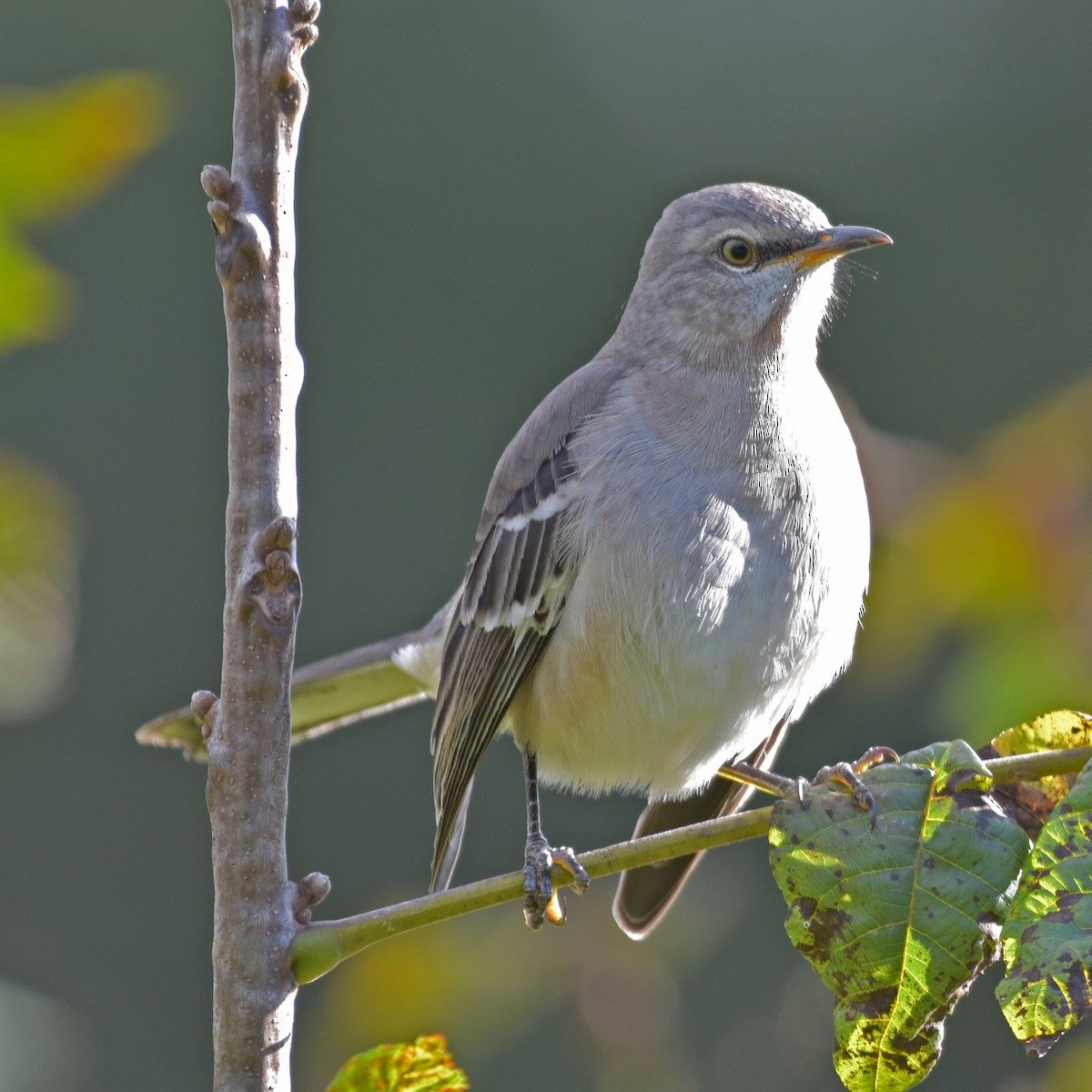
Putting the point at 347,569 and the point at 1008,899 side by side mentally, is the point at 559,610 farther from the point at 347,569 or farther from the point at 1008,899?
the point at 347,569

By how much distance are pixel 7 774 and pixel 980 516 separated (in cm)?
746

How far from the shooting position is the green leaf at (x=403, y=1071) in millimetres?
1823

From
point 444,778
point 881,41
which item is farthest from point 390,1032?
point 881,41

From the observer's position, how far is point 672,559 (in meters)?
3.18

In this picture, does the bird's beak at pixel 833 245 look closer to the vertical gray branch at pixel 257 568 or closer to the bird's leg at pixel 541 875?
the bird's leg at pixel 541 875

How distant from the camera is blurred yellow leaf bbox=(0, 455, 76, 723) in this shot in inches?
67.6

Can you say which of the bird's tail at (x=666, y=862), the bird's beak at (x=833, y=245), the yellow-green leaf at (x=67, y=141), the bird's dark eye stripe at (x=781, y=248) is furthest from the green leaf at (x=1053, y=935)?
the bird's dark eye stripe at (x=781, y=248)

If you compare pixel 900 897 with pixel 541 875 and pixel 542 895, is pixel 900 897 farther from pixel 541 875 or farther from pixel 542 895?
pixel 542 895

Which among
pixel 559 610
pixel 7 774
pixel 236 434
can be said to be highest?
pixel 236 434

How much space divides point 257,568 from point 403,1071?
0.67 meters

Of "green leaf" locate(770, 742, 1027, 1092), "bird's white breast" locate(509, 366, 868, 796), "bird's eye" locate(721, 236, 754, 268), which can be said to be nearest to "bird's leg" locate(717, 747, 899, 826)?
"green leaf" locate(770, 742, 1027, 1092)

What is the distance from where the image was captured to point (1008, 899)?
187 cm

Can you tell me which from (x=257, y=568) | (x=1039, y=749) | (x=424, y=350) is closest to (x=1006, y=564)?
(x=1039, y=749)

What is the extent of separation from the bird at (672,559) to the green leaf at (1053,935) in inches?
50.1
